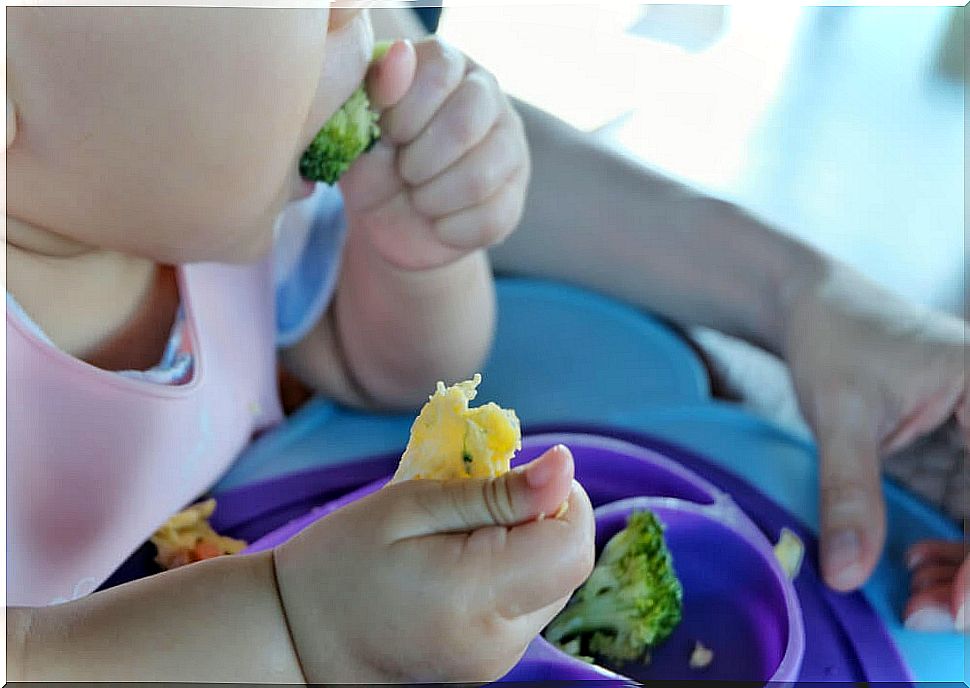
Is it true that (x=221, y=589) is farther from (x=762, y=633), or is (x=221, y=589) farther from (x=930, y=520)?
(x=930, y=520)

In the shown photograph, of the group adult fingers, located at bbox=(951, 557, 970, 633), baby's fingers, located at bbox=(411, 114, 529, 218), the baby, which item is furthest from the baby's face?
adult fingers, located at bbox=(951, 557, 970, 633)

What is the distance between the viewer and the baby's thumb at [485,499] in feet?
0.97

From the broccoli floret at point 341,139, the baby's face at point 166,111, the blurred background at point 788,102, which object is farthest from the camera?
the blurred background at point 788,102

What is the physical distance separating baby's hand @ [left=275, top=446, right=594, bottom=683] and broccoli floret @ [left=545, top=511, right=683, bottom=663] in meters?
0.10

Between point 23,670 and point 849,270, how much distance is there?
1.62 feet

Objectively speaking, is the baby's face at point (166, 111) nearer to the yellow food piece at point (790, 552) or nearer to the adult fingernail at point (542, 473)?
the adult fingernail at point (542, 473)

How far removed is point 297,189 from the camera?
42cm

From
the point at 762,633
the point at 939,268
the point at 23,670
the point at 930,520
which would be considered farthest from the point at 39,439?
the point at 939,268

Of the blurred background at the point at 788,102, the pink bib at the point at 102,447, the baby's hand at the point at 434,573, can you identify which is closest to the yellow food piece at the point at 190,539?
the pink bib at the point at 102,447

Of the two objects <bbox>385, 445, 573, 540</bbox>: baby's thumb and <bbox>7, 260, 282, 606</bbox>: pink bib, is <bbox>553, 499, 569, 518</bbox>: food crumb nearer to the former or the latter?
<bbox>385, 445, 573, 540</bbox>: baby's thumb

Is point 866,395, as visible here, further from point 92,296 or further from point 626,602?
point 92,296

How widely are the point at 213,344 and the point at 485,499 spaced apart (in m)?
0.30

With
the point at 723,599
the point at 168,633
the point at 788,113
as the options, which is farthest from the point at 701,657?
the point at 788,113

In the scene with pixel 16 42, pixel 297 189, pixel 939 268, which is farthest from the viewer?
pixel 939 268
